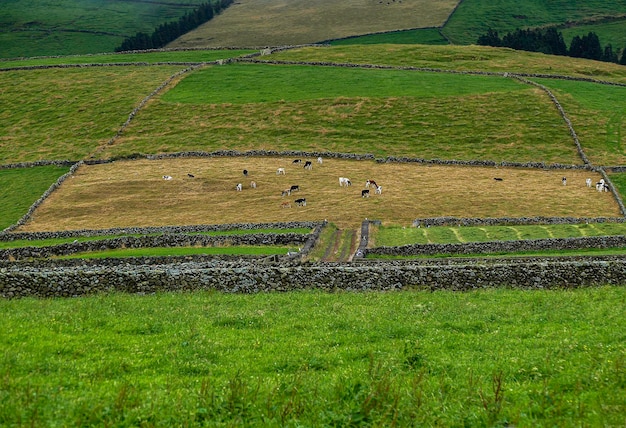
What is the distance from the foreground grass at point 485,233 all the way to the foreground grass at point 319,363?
22.0 metres

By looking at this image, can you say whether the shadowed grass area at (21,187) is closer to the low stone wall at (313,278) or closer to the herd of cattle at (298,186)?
the herd of cattle at (298,186)

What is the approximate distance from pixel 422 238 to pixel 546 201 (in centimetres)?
2074

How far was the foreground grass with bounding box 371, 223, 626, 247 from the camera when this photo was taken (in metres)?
43.5

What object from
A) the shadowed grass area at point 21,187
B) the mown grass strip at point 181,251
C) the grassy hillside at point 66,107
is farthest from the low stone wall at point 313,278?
the grassy hillside at point 66,107

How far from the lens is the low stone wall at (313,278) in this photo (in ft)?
84.5

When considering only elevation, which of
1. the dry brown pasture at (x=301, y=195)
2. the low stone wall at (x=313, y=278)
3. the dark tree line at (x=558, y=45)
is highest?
the dark tree line at (x=558, y=45)

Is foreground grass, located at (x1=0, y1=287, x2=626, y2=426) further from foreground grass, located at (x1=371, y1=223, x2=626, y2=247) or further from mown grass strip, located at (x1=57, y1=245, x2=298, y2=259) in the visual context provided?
foreground grass, located at (x1=371, y1=223, x2=626, y2=247)

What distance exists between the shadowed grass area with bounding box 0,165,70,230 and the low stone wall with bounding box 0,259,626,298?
39.0 metres

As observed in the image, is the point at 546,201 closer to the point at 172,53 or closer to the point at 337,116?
the point at 337,116

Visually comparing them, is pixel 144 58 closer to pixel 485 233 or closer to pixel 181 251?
pixel 181 251

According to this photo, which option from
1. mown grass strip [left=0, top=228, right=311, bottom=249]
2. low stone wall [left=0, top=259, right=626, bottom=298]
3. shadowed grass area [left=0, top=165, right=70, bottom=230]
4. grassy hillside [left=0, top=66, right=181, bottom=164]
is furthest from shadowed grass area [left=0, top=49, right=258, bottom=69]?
low stone wall [left=0, top=259, right=626, bottom=298]

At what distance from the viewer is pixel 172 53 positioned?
146 meters

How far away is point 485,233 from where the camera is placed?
4578 cm

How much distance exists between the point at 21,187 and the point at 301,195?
3566 centimetres
